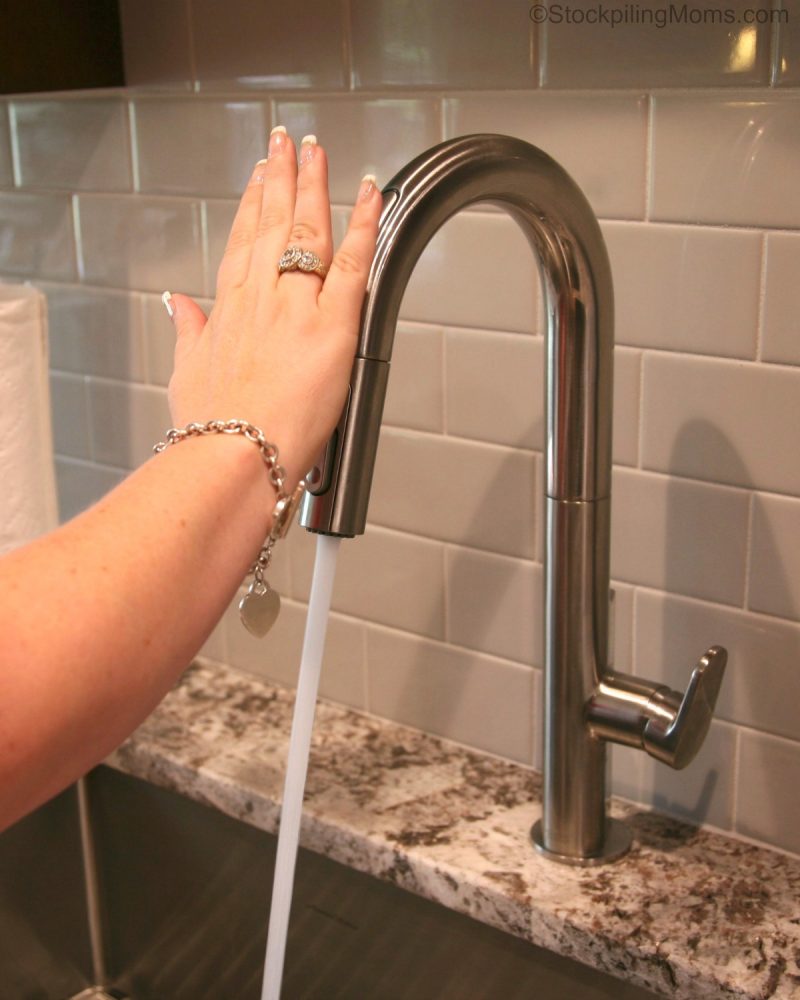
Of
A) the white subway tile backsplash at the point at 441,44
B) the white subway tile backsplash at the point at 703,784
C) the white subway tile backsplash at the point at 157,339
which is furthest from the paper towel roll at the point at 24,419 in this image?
the white subway tile backsplash at the point at 703,784

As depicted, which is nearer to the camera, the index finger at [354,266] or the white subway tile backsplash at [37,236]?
the index finger at [354,266]

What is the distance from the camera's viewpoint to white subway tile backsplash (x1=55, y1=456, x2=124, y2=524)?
4.08 ft

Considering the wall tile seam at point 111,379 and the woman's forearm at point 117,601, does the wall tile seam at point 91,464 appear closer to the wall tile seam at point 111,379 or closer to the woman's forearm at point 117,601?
the wall tile seam at point 111,379

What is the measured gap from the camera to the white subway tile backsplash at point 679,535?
867 mm

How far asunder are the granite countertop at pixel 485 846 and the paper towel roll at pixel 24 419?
8.1 inches

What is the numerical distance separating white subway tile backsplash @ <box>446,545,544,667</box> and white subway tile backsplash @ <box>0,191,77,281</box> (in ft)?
1.57

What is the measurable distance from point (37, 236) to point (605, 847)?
762 mm

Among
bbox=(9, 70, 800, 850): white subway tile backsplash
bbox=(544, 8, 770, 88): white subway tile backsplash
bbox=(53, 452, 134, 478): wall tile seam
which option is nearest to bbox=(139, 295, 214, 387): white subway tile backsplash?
bbox=(9, 70, 800, 850): white subway tile backsplash

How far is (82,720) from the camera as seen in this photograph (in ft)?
1.66

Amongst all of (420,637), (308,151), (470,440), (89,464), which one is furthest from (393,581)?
(308,151)

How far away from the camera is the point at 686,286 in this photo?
0.84 metres

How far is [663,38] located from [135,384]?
589mm

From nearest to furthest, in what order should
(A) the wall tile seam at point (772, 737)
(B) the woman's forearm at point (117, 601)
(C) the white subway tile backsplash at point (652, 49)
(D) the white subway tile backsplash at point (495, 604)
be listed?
(B) the woman's forearm at point (117, 601) < (C) the white subway tile backsplash at point (652, 49) < (A) the wall tile seam at point (772, 737) < (D) the white subway tile backsplash at point (495, 604)

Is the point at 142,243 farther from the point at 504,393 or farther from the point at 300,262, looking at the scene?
the point at 300,262
